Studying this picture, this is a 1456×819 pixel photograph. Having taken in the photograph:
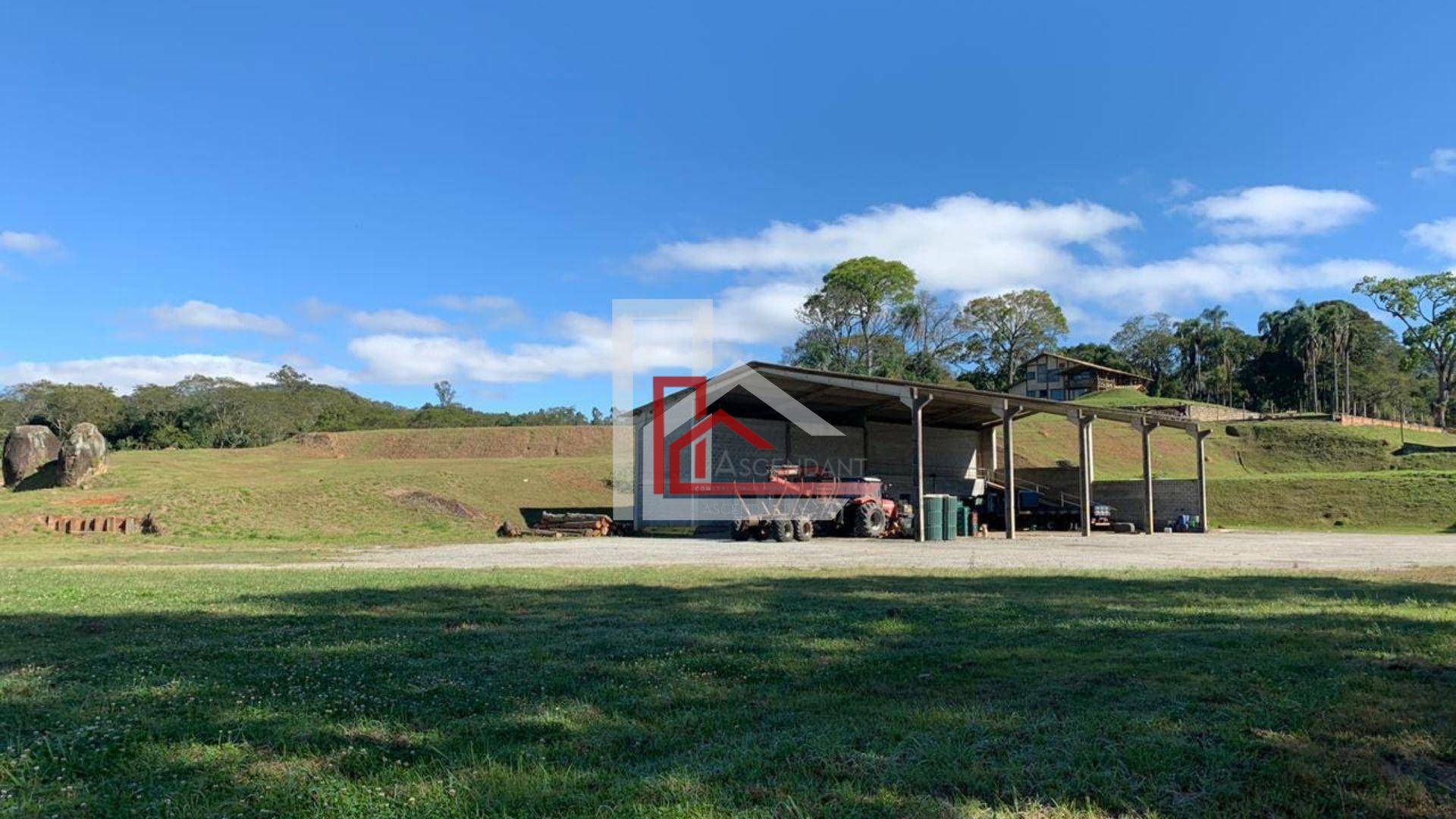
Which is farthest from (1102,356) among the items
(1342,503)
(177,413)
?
(177,413)

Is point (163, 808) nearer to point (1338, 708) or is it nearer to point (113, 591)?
point (1338, 708)

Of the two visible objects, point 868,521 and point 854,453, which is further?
point 854,453

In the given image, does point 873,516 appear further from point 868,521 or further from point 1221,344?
point 1221,344

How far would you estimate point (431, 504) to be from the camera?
95.1 feet

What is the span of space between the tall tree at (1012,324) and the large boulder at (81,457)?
65.6 meters

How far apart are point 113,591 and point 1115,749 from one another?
36.1 feet

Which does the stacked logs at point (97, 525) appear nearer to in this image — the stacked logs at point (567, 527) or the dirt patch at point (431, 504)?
the dirt patch at point (431, 504)

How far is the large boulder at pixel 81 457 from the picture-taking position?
93.5ft

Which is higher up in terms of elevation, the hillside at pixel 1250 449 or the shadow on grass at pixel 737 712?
the hillside at pixel 1250 449

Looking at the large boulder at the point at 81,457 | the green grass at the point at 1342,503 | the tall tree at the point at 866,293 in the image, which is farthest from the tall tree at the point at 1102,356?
the large boulder at the point at 81,457

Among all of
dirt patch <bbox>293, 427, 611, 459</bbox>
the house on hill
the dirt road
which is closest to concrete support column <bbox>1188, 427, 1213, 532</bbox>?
the dirt road

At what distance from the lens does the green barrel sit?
24906mm

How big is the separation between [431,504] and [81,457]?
39.8ft

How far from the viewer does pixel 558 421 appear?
84.5 m
